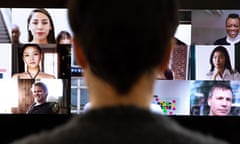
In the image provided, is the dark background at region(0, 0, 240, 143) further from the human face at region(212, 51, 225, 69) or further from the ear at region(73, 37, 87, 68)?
the ear at region(73, 37, 87, 68)

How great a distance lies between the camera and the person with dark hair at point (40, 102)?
6.60 feet

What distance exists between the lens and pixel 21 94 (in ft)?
6.61

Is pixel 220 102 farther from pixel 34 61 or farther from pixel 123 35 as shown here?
pixel 123 35

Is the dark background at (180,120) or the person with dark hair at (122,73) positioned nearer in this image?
the person with dark hair at (122,73)

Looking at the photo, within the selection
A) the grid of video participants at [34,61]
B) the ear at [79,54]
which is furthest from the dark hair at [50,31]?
the ear at [79,54]

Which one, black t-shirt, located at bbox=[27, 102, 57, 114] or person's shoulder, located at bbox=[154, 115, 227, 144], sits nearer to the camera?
person's shoulder, located at bbox=[154, 115, 227, 144]

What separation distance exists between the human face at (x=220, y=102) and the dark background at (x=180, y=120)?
0.03m

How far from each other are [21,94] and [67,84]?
218 millimetres

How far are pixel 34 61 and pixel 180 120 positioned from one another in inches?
27.2

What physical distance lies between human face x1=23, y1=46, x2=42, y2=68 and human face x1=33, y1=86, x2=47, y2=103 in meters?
0.11

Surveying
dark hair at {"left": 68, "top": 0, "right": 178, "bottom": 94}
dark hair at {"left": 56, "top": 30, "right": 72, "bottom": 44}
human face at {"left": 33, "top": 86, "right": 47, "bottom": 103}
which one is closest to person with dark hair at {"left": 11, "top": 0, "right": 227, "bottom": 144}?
dark hair at {"left": 68, "top": 0, "right": 178, "bottom": 94}

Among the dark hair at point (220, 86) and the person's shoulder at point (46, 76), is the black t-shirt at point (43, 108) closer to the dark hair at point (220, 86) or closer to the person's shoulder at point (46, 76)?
the person's shoulder at point (46, 76)

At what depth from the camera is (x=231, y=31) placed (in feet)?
6.44

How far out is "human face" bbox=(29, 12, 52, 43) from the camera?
199 centimetres
